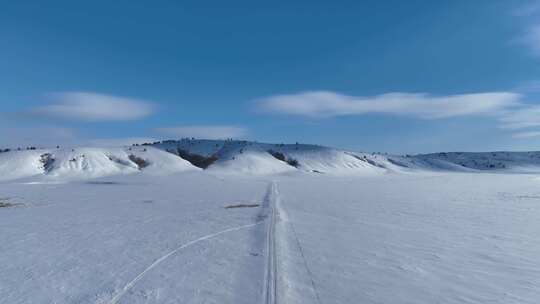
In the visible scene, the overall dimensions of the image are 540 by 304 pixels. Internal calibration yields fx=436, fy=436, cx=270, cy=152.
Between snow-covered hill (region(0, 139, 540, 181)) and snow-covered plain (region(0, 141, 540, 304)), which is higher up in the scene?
snow-covered hill (region(0, 139, 540, 181))

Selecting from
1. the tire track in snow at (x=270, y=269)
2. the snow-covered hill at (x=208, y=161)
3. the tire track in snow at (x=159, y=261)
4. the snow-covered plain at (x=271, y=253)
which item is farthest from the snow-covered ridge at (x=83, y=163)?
the tire track in snow at (x=270, y=269)

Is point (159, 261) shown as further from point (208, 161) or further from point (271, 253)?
point (208, 161)

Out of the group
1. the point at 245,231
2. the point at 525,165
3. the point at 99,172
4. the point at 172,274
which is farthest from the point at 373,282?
the point at 525,165

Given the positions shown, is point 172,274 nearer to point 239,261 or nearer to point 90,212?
point 239,261

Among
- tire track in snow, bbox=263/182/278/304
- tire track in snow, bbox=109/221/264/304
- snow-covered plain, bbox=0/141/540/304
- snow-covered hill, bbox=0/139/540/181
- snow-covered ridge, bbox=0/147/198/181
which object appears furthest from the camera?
snow-covered hill, bbox=0/139/540/181

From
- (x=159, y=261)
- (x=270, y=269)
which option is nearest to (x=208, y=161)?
(x=159, y=261)

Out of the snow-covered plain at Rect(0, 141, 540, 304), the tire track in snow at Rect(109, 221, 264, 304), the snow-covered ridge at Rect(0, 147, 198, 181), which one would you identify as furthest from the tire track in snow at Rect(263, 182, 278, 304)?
the snow-covered ridge at Rect(0, 147, 198, 181)

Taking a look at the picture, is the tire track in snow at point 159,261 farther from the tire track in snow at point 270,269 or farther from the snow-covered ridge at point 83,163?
the snow-covered ridge at point 83,163

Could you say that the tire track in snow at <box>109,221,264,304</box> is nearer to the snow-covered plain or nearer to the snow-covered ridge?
the snow-covered plain
